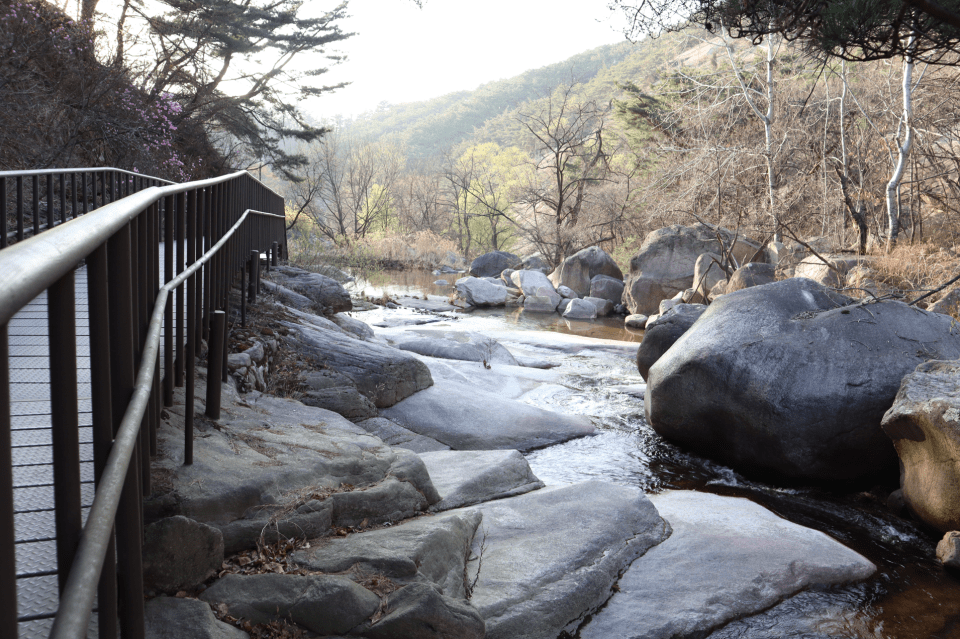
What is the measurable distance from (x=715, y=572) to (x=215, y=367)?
3362 mm

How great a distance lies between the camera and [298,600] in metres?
2.87

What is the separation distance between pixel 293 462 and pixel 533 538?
1568mm

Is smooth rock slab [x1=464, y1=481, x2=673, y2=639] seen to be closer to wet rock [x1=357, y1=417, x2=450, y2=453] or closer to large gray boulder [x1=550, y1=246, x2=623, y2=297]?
wet rock [x1=357, y1=417, x2=450, y2=453]

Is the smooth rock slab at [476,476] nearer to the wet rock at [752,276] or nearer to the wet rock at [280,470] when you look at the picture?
the wet rock at [280,470]

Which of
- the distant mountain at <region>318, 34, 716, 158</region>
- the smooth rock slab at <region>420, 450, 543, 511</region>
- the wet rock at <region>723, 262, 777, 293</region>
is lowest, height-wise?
the smooth rock slab at <region>420, 450, 543, 511</region>

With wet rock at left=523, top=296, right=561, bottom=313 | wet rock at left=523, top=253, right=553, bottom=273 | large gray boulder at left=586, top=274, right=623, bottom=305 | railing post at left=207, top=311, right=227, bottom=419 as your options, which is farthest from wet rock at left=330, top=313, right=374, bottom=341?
wet rock at left=523, top=253, right=553, bottom=273

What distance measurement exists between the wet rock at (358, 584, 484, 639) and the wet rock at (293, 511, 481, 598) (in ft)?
0.46

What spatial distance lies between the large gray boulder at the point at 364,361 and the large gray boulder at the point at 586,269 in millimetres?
15129

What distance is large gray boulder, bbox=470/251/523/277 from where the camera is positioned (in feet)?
91.7

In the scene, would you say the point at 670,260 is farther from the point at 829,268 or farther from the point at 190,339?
the point at 190,339

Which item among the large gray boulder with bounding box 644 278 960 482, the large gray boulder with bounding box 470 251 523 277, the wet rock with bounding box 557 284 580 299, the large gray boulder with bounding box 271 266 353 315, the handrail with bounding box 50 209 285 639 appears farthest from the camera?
the large gray boulder with bounding box 470 251 523 277

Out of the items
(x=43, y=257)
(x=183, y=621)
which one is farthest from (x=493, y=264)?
(x=43, y=257)

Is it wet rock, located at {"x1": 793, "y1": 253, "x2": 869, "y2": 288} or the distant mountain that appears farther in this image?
the distant mountain

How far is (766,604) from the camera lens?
399 cm
